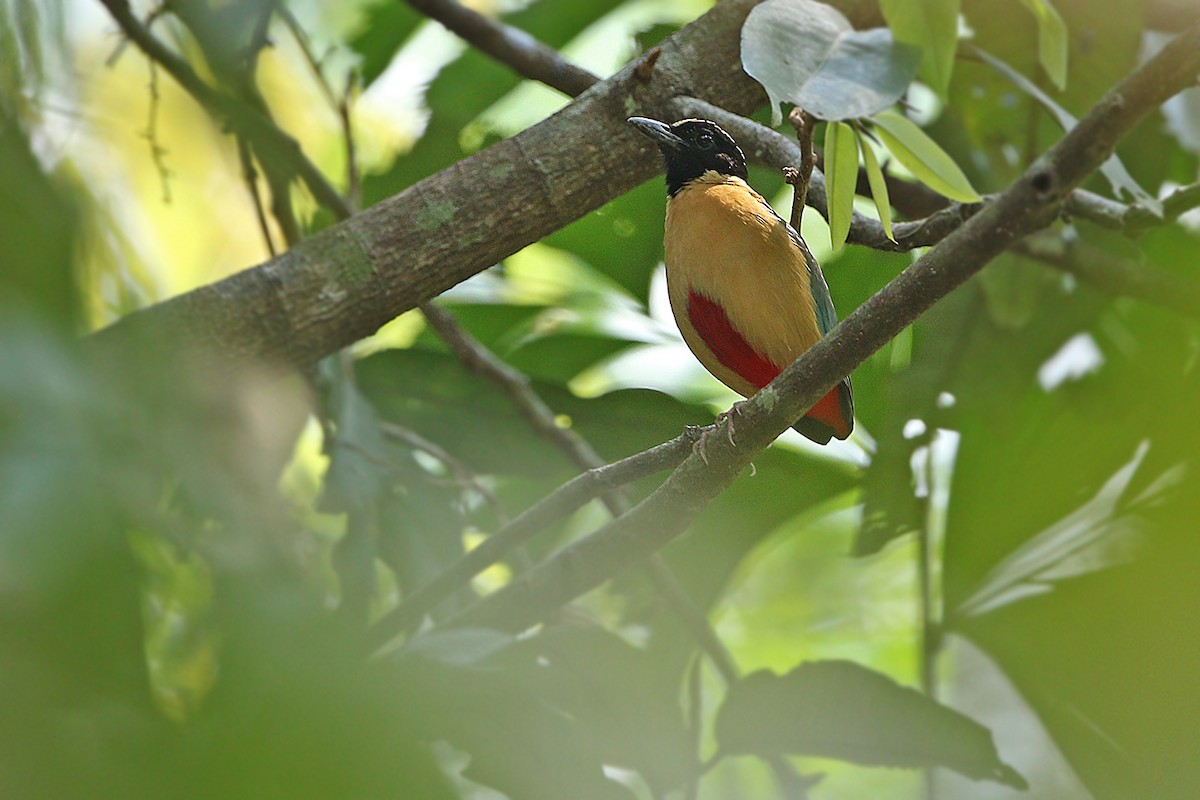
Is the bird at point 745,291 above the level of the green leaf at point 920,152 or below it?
below

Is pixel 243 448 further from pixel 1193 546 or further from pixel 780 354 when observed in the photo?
pixel 1193 546

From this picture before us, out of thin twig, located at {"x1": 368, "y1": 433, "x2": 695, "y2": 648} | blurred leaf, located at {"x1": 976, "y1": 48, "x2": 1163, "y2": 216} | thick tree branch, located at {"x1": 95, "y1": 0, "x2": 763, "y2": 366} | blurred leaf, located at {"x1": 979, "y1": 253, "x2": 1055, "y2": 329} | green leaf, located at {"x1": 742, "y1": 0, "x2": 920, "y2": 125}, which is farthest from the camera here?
blurred leaf, located at {"x1": 979, "y1": 253, "x2": 1055, "y2": 329}

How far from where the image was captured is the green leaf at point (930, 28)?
129cm

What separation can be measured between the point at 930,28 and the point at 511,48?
1.24 meters

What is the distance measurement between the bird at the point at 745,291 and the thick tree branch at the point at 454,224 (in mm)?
305

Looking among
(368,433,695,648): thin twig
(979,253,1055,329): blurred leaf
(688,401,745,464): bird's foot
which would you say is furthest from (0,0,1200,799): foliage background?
(688,401,745,464): bird's foot

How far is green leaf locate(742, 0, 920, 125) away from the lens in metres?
1.04

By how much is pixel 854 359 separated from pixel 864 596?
2062 mm

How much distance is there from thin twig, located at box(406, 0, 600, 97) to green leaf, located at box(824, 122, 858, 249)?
1.18 m

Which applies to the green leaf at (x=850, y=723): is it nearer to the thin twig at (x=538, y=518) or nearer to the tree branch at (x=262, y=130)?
the thin twig at (x=538, y=518)

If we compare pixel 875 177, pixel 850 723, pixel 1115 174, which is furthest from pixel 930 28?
pixel 850 723

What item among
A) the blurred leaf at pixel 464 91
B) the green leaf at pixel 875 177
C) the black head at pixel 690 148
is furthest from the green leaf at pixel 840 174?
the blurred leaf at pixel 464 91

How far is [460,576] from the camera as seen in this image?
6.64ft

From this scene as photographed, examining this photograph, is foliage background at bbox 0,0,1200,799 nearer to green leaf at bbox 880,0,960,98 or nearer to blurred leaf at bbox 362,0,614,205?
blurred leaf at bbox 362,0,614,205
